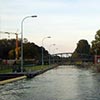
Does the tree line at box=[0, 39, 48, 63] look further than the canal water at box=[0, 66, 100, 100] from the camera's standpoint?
Yes

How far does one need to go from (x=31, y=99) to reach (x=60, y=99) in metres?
1.86

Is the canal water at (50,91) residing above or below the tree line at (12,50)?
below

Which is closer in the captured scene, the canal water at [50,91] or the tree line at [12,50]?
the canal water at [50,91]

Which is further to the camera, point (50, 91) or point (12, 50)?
point (12, 50)

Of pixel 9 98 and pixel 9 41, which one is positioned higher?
pixel 9 41

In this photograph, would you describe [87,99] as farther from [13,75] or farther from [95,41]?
[95,41]

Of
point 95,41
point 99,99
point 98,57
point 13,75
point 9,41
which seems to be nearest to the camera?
point 99,99

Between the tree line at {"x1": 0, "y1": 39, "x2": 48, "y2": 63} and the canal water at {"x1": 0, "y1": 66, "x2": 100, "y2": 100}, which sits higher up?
the tree line at {"x1": 0, "y1": 39, "x2": 48, "y2": 63}

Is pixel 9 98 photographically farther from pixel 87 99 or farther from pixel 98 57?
pixel 98 57

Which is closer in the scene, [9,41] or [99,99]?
[99,99]

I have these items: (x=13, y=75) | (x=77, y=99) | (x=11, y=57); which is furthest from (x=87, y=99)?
(x=11, y=57)

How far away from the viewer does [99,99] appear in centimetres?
2369

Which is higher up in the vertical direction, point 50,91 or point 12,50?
point 12,50

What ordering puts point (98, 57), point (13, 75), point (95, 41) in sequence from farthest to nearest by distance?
point (98, 57) < point (95, 41) < point (13, 75)
